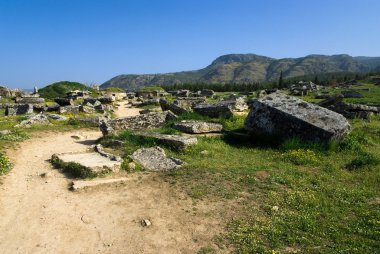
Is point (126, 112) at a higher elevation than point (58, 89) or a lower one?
lower

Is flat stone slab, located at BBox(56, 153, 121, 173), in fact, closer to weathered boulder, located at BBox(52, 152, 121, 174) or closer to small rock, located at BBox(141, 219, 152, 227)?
weathered boulder, located at BBox(52, 152, 121, 174)

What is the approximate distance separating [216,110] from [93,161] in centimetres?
942

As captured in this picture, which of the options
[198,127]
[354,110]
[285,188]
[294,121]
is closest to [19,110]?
[198,127]

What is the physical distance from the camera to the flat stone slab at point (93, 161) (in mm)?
10524

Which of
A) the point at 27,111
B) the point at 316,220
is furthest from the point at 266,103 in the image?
the point at 27,111

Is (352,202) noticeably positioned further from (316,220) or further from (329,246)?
(329,246)

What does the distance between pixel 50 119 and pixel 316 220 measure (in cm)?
1925

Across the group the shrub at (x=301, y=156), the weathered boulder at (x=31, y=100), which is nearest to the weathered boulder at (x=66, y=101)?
the weathered boulder at (x=31, y=100)

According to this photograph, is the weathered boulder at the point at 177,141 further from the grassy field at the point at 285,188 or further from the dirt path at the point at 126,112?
the dirt path at the point at 126,112

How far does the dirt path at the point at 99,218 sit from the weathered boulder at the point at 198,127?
548 cm

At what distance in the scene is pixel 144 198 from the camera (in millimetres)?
8938

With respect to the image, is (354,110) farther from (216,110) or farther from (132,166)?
(132,166)

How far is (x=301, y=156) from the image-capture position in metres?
12.3

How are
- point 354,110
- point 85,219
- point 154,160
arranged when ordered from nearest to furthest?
point 85,219, point 154,160, point 354,110
